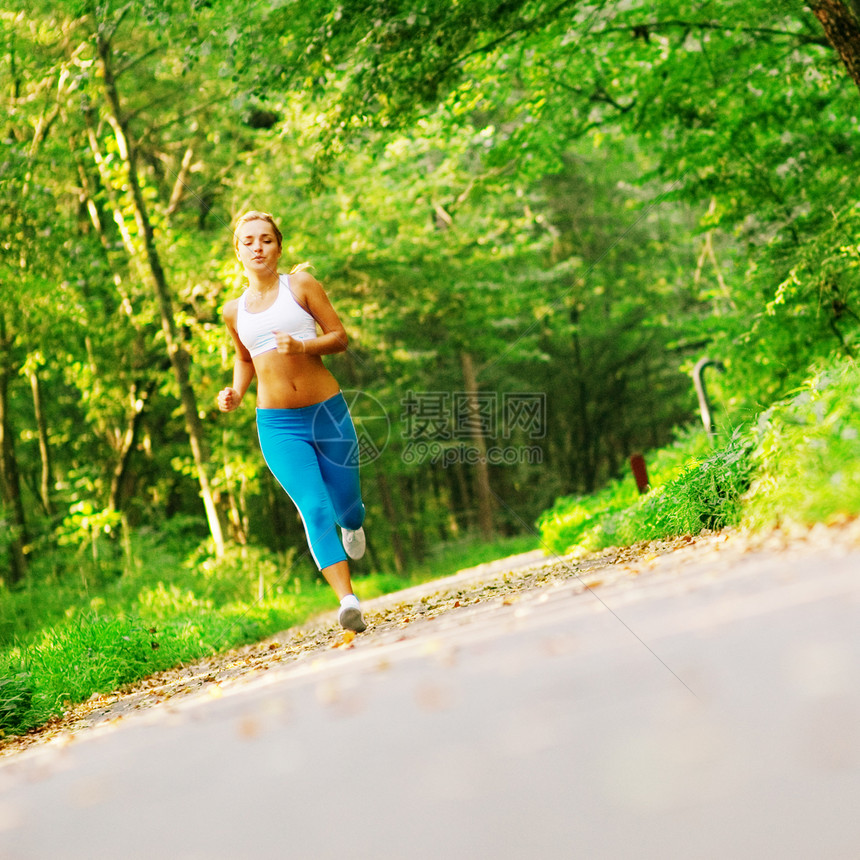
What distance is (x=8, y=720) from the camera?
407 centimetres

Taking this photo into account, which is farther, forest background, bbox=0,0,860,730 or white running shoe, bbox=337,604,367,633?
forest background, bbox=0,0,860,730

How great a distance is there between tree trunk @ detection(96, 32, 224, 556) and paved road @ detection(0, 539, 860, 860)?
945 centimetres

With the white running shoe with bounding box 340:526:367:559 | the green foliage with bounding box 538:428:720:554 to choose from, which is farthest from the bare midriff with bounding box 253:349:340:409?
the green foliage with bounding box 538:428:720:554

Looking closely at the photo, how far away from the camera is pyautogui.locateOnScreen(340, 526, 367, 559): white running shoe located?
16.7 ft

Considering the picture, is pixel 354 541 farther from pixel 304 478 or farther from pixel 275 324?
pixel 275 324

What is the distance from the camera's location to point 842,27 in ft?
19.2

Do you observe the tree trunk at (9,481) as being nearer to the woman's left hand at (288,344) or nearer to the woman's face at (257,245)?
the woman's face at (257,245)

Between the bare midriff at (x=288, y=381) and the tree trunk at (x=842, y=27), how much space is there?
4210 mm

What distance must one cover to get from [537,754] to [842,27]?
589 centimetres

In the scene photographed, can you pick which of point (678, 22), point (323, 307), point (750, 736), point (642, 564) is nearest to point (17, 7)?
point (678, 22)

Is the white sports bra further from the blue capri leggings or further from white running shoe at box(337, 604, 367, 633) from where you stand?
white running shoe at box(337, 604, 367, 633)

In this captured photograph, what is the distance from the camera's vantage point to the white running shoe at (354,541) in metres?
5.09

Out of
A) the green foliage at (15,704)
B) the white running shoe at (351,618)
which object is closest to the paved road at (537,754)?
the white running shoe at (351,618)

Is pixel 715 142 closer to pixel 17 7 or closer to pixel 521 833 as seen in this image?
pixel 17 7
